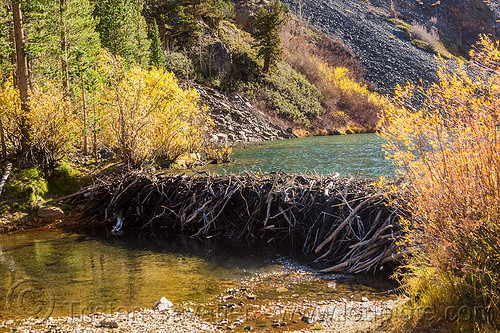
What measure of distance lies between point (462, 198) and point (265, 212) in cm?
628

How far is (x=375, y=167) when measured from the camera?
19.5 metres

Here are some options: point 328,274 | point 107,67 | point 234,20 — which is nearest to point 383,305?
point 328,274

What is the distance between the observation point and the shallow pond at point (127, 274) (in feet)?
21.0

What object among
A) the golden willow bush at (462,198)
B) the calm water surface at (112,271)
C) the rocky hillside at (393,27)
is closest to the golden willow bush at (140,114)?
the calm water surface at (112,271)

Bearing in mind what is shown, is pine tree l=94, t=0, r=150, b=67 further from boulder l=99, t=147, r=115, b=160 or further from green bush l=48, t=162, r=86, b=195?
green bush l=48, t=162, r=86, b=195

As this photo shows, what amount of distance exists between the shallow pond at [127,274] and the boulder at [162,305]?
0.25m

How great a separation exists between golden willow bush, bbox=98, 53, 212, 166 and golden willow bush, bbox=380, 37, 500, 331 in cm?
1272

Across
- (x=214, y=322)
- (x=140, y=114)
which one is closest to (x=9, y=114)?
(x=140, y=114)

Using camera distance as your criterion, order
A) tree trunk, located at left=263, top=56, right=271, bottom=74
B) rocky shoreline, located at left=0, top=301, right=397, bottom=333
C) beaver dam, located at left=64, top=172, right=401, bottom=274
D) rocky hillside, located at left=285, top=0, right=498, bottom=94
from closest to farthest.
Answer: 1. rocky shoreline, located at left=0, top=301, right=397, bottom=333
2. beaver dam, located at left=64, top=172, right=401, bottom=274
3. tree trunk, located at left=263, top=56, right=271, bottom=74
4. rocky hillside, located at left=285, top=0, right=498, bottom=94

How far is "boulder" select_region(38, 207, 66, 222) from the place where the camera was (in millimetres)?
12008

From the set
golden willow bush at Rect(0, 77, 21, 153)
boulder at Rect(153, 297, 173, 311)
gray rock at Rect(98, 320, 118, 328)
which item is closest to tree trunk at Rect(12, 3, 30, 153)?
golden willow bush at Rect(0, 77, 21, 153)

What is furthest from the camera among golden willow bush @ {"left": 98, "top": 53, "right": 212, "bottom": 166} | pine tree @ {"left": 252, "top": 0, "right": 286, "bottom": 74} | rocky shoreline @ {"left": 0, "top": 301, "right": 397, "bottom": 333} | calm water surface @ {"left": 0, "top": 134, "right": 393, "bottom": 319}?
pine tree @ {"left": 252, "top": 0, "right": 286, "bottom": 74}

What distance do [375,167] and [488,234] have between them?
627 inches

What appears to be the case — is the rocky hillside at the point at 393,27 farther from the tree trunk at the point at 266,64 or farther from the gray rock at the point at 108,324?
the gray rock at the point at 108,324
